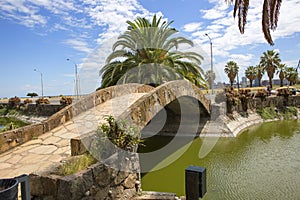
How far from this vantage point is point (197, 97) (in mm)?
10688

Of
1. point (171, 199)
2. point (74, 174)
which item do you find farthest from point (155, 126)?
point (74, 174)

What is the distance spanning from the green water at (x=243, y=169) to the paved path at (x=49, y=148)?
246 cm

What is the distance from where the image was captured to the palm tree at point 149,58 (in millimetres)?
14234

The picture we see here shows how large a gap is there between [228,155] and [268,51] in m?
34.1

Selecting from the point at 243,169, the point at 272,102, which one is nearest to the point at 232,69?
the point at 272,102

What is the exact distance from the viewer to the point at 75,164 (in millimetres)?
3553

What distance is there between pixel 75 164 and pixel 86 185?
1.23ft

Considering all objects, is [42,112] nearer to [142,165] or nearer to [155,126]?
[155,126]

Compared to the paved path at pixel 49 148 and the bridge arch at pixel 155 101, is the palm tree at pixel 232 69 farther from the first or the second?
the paved path at pixel 49 148

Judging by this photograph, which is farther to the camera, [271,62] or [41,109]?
[271,62]

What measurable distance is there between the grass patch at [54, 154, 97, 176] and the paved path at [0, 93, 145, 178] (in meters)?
0.24

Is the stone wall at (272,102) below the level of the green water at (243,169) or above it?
above

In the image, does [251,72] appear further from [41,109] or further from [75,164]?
[75,164]

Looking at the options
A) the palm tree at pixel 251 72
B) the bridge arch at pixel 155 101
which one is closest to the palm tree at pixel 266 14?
the bridge arch at pixel 155 101
